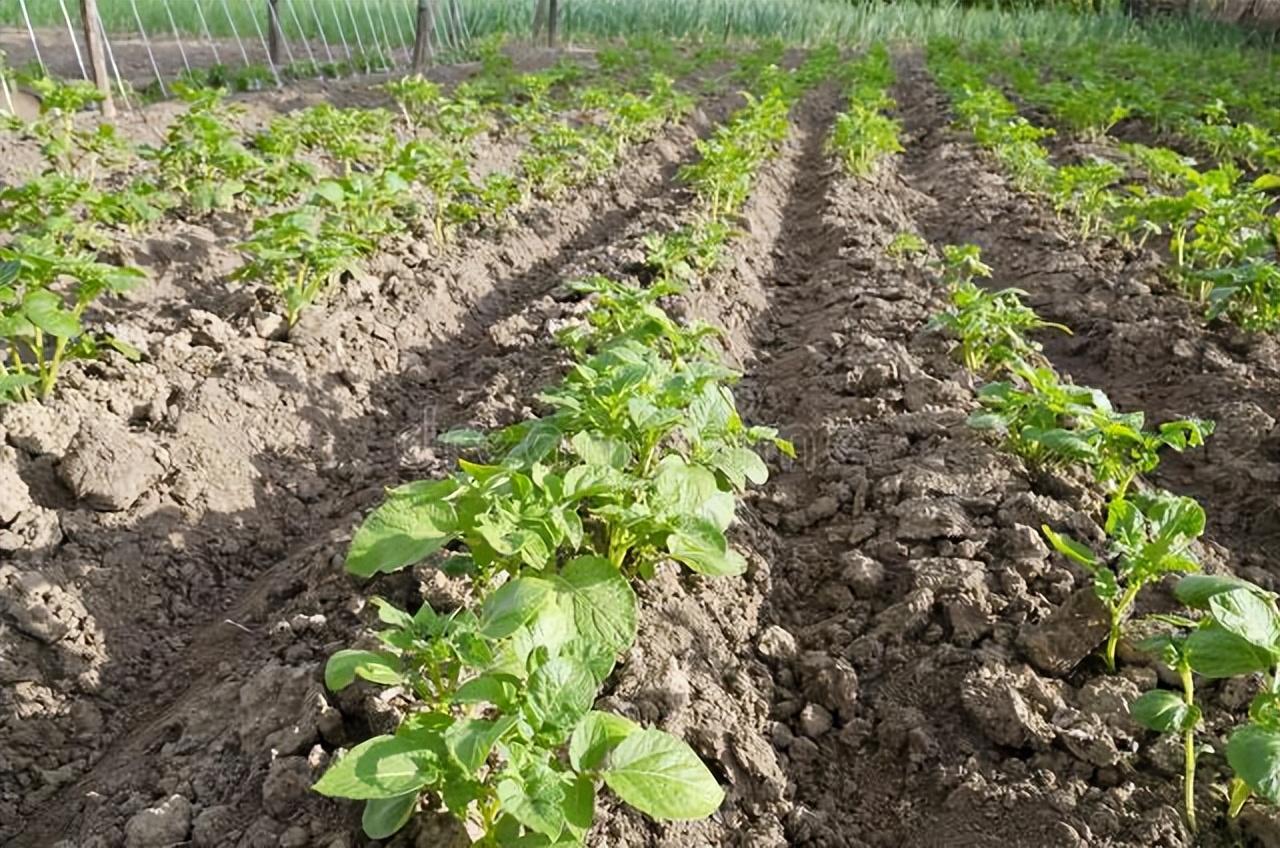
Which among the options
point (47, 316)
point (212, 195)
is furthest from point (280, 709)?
point (212, 195)

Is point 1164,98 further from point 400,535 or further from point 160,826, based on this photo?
point 160,826

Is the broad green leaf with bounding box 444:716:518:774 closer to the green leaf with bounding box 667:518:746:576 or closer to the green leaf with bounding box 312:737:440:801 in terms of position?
the green leaf with bounding box 312:737:440:801

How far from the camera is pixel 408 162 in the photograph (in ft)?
17.8

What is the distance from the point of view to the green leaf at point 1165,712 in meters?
1.86

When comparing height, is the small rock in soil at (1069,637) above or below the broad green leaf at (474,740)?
below

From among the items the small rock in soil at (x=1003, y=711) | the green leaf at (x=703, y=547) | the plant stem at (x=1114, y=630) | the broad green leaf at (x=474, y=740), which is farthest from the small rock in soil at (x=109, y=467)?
the plant stem at (x=1114, y=630)

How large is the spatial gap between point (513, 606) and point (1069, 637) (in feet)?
4.58

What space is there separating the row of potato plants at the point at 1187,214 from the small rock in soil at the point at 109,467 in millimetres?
4449

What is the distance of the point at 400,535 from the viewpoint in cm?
205

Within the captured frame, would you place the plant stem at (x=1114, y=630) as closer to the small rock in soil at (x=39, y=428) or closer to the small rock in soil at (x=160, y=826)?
the small rock in soil at (x=160, y=826)

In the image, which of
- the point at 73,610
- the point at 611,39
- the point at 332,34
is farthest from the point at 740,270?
the point at 611,39

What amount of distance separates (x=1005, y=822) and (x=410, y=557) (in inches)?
52.7

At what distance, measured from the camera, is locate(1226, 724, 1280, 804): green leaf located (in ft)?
5.25

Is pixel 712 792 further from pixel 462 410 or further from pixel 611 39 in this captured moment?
pixel 611 39
